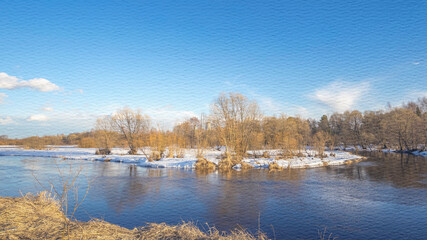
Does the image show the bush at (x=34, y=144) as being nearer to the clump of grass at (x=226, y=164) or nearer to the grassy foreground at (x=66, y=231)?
the clump of grass at (x=226, y=164)

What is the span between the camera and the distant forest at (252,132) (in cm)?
3181

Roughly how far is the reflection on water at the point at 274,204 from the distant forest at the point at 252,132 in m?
14.1

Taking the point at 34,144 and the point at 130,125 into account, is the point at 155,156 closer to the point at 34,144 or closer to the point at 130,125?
the point at 130,125

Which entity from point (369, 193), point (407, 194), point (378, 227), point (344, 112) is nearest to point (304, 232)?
point (378, 227)

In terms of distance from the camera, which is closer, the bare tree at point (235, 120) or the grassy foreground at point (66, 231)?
the grassy foreground at point (66, 231)

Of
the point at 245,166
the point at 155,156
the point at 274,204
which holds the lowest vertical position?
the point at 274,204

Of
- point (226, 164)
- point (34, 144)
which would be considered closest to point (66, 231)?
point (226, 164)

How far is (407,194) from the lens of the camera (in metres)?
13.0

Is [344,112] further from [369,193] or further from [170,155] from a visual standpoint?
[369,193]

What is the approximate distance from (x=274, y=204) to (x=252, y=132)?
22.1 metres

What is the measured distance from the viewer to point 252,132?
109ft

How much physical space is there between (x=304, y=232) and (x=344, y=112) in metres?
74.6

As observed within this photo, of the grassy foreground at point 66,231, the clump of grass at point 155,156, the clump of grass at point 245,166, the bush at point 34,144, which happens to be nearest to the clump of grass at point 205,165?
the clump of grass at point 245,166

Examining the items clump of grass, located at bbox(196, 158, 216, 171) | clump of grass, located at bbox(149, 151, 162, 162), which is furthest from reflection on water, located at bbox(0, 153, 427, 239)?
clump of grass, located at bbox(149, 151, 162, 162)
